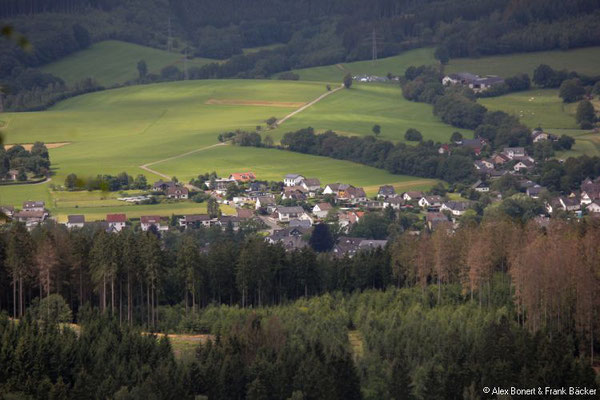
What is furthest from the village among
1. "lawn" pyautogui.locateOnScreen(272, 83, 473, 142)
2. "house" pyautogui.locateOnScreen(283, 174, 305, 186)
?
"lawn" pyautogui.locateOnScreen(272, 83, 473, 142)

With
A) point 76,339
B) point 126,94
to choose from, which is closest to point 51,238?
point 76,339

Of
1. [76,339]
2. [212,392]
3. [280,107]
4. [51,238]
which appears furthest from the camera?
[280,107]

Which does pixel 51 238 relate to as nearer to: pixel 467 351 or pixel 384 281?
pixel 384 281

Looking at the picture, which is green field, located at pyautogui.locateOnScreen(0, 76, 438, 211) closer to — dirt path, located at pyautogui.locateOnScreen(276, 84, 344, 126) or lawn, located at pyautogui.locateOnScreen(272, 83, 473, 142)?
lawn, located at pyautogui.locateOnScreen(272, 83, 473, 142)

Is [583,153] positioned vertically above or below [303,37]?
below

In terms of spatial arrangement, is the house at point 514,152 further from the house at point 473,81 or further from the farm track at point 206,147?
the farm track at point 206,147

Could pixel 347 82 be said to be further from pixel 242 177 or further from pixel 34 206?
pixel 34 206
